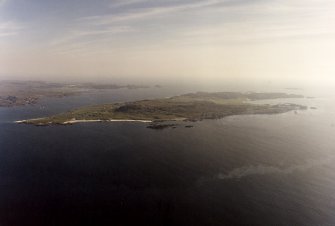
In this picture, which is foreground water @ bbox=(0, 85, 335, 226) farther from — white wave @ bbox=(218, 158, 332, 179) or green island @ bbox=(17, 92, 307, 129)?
green island @ bbox=(17, 92, 307, 129)

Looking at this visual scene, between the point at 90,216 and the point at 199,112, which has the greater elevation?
the point at 199,112

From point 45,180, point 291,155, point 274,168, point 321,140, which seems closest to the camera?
point 45,180

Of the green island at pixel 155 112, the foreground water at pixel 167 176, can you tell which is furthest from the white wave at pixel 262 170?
the green island at pixel 155 112

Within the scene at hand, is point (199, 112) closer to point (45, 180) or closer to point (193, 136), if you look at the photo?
point (193, 136)

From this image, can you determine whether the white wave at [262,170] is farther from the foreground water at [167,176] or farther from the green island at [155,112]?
the green island at [155,112]

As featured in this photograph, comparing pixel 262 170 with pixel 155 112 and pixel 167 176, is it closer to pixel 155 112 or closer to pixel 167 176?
pixel 167 176

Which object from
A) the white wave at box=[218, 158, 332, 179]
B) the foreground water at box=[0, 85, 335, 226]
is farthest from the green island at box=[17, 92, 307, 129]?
the white wave at box=[218, 158, 332, 179]

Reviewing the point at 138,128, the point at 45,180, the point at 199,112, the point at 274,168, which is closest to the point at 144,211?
the point at 45,180

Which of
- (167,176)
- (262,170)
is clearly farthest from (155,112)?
(262,170)

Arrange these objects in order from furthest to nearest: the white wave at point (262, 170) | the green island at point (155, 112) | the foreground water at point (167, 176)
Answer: the green island at point (155, 112) < the white wave at point (262, 170) < the foreground water at point (167, 176)
